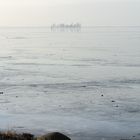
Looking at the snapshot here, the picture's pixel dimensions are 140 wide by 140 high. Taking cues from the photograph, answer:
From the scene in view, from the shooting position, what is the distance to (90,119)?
15656 millimetres

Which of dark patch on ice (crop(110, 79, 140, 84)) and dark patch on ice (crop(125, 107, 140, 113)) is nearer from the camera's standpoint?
dark patch on ice (crop(125, 107, 140, 113))

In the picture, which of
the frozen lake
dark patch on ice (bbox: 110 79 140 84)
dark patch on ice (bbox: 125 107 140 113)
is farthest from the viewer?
dark patch on ice (bbox: 110 79 140 84)

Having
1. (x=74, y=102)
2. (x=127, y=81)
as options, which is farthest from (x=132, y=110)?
(x=127, y=81)

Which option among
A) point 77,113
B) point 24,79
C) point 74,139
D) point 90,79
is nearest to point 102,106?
point 77,113

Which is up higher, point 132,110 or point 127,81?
point 127,81

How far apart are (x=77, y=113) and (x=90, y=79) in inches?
403

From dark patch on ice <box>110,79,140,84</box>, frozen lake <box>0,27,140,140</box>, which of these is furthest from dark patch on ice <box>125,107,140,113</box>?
dark patch on ice <box>110,79,140,84</box>

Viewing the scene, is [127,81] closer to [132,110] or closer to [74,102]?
[74,102]

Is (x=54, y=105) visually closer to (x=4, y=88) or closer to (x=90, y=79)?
(x=4, y=88)

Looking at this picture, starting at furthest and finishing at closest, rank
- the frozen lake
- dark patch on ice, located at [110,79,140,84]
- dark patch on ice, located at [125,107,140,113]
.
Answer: dark patch on ice, located at [110,79,140,84] < dark patch on ice, located at [125,107,140,113] < the frozen lake

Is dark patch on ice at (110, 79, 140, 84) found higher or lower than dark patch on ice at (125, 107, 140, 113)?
higher

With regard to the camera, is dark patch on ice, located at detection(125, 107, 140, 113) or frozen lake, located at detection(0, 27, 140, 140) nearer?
frozen lake, located at detection(0, 27, 140, 140)

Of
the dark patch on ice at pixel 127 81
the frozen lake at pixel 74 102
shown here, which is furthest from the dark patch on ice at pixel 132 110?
the dark patch on ice at pixel 127 81

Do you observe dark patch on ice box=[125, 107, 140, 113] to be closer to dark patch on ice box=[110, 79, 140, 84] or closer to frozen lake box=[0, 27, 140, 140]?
frozen lake box=[0, 27, 140, 140]
